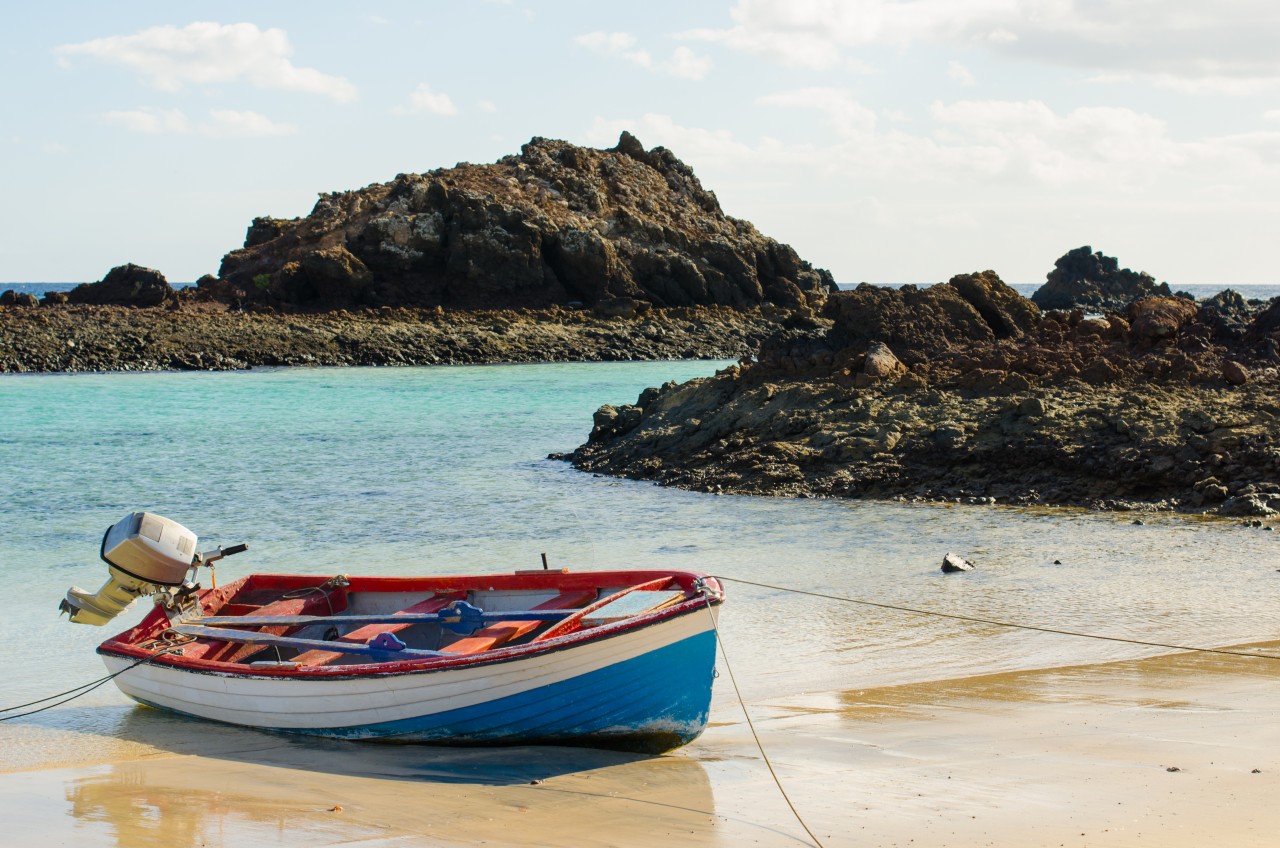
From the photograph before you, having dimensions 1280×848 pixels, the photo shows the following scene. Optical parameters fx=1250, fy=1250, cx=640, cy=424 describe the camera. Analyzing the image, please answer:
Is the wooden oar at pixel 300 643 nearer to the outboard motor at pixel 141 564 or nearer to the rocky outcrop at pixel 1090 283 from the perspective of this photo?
the outboard motor at pixel 141 564

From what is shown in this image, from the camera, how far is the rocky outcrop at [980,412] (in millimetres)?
14633

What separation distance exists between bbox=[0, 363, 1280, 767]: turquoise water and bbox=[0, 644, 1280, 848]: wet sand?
66 cm

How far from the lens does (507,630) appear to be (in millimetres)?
7789

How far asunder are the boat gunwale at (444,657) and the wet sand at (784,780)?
449 mm

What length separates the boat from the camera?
675cm

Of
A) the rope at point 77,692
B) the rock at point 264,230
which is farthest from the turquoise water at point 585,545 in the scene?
the rock at point 264,230

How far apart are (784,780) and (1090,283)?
65.6m

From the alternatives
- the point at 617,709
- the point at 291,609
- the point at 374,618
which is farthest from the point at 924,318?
the point at 617,709

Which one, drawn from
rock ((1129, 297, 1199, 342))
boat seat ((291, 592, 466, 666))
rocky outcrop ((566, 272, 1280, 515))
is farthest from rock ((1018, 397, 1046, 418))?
boat seat ((291, 592, 466, 666))

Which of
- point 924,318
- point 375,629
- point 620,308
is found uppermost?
point 620,308

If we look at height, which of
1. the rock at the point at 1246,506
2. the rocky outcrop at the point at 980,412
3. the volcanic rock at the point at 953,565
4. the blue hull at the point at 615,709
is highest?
the rocky outcrop at the point at 980,412

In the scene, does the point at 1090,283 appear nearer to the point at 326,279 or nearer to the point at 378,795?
the point at 326,279

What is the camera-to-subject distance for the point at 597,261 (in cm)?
5116

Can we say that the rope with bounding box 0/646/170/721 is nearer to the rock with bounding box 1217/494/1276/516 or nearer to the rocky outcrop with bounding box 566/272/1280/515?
the rocky outcrop with bounding box 566/272/1280/515
